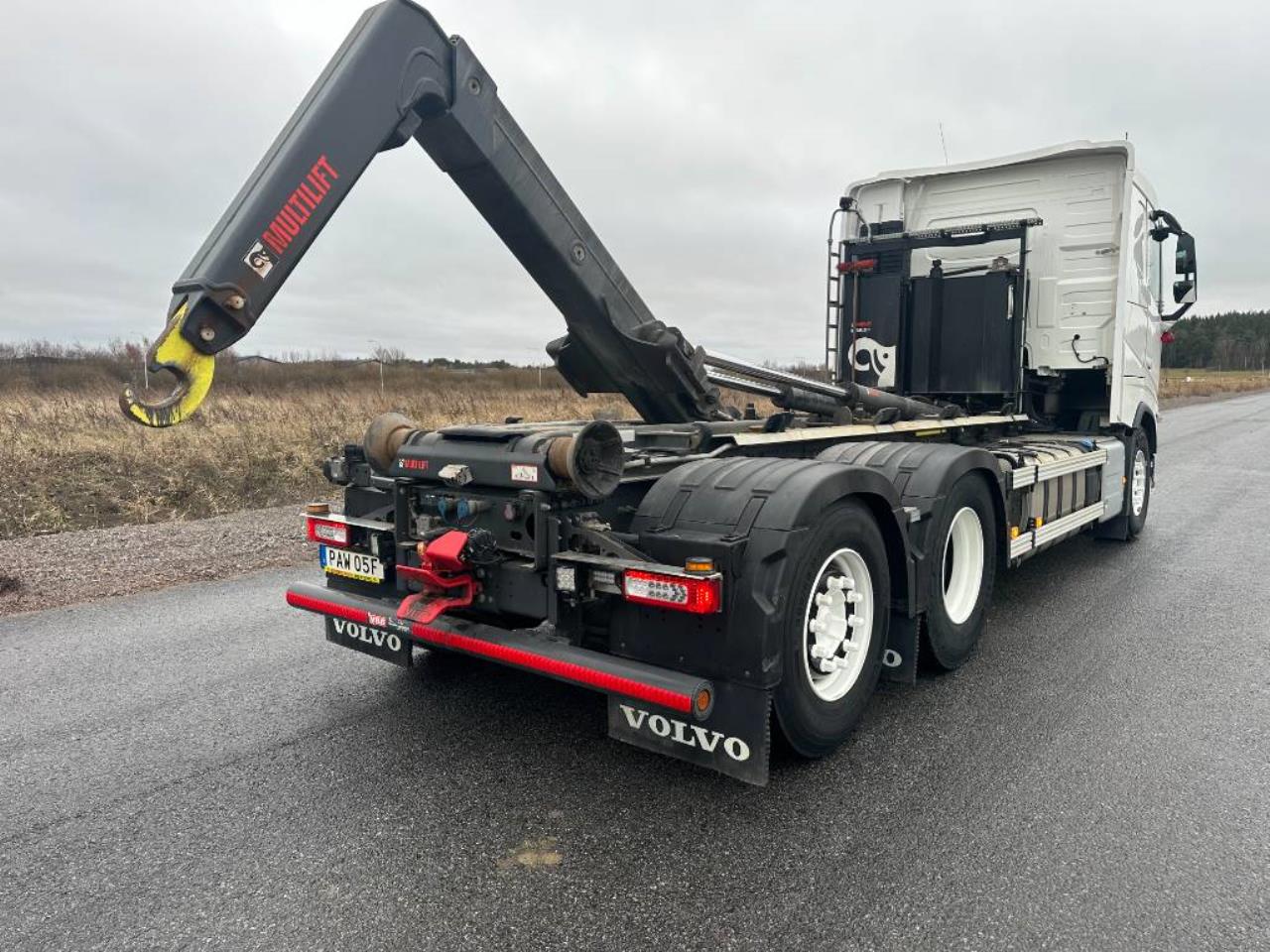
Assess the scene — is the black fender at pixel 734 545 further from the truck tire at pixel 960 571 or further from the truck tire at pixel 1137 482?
the truck tire at pixel 1137 482

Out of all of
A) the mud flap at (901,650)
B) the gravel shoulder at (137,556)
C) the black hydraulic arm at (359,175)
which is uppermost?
the black hydraulic arm at (359,175)

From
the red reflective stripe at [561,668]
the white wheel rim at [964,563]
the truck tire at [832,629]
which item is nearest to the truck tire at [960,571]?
the white wheel rim at [964,563]

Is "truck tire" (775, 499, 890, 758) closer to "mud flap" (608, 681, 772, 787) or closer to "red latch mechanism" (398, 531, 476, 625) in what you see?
"mud flap" (608, 681, 772, 787)

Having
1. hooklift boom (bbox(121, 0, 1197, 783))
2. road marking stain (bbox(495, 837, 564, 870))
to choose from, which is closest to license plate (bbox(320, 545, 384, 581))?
hooklift boom (bbox(121, 0, 1197, 783))

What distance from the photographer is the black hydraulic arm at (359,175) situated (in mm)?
3076

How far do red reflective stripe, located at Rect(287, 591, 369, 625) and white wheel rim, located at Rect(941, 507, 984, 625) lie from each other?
3052mm

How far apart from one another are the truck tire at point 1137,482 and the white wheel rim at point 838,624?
17.4ft

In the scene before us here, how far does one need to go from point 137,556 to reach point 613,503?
211 inches

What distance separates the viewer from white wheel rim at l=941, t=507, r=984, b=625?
183 inches

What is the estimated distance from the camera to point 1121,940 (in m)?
2.33

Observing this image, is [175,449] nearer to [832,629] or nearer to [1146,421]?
[832,629]

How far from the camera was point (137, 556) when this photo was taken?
7.04 meters

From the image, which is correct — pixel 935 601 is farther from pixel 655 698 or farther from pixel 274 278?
pixel 274 278

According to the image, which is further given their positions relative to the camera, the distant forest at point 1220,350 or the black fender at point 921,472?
the distant forest at point 1220,350
